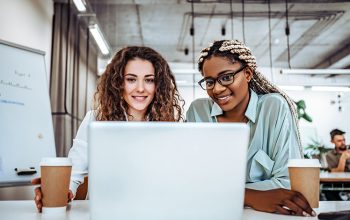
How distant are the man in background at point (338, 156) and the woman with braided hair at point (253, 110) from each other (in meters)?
4.18

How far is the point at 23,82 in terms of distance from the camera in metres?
2.52

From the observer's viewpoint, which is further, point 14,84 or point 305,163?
point 14,84

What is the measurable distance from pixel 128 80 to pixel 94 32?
311 centimetres

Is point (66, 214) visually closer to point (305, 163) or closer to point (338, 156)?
point (305, 163)

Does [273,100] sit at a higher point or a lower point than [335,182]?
higher

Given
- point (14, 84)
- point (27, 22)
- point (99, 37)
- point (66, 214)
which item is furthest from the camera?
point (99, 37)

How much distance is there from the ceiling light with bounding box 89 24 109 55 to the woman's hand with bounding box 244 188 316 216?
3.68 meters

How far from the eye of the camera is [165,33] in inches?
283

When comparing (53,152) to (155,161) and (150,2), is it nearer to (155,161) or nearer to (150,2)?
(155,161)

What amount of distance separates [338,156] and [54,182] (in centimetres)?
540

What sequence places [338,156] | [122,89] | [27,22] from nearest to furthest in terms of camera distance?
[122,89] < [27,22] < [338,156]

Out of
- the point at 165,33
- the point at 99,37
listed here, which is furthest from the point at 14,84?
the point at 165,33

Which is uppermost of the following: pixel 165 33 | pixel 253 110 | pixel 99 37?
pixel 165 33

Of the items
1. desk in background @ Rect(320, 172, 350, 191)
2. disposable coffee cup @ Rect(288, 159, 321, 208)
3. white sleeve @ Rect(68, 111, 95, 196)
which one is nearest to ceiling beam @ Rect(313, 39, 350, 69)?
desk in background @ Rect(320, 172, 350, 191)
